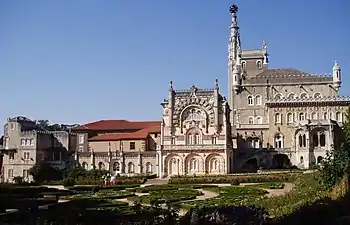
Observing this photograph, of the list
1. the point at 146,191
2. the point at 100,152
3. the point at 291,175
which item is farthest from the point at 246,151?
the point at 146,191

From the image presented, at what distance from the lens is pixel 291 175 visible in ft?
171

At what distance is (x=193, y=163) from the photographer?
215ft

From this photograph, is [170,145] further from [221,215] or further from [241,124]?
[221,215]

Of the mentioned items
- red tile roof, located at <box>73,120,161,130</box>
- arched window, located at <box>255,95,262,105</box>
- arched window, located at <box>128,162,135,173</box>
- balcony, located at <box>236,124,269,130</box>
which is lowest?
arched window, located at <box>128,162,135,173</box>

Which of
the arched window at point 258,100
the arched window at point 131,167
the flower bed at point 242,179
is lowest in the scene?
the flower bed at point 242,179

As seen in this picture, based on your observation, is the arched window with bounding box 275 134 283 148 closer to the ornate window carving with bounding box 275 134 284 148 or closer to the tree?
the ornate window carving with bounding box 275 134 284 148

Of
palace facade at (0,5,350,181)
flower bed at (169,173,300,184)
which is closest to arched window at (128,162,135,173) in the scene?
palace facade at (0,5,350,181)

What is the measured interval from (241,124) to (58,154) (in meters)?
30.2

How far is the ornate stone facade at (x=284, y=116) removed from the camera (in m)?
67.0

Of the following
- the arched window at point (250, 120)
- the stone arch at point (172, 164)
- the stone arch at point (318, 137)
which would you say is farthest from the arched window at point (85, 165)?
the stone arch at point (318, 137)

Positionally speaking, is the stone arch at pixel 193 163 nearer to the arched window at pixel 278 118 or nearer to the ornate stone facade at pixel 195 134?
the ornate stone facade at pixel 195 134

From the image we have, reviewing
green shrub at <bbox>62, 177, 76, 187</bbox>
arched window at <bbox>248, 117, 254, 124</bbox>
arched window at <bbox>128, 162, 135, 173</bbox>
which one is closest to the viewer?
green shrub at <bbox>62, 177, 76, 187</bbox>

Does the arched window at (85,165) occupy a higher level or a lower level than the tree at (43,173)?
higher

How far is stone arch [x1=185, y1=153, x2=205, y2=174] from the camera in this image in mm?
64938
